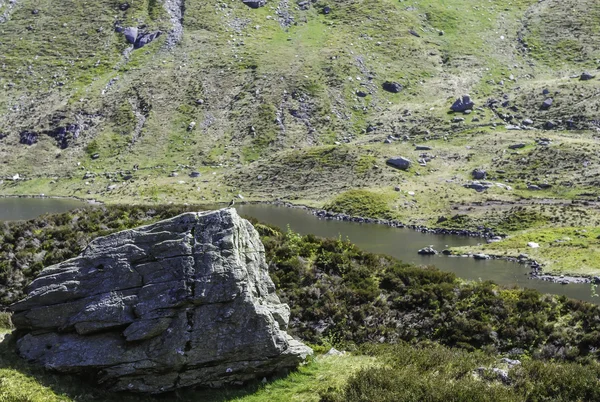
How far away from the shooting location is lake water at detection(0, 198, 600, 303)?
44.8 m

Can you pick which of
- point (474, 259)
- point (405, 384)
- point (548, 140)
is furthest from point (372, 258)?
point (548, 140)

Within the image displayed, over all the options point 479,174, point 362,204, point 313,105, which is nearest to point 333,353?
point 362,204

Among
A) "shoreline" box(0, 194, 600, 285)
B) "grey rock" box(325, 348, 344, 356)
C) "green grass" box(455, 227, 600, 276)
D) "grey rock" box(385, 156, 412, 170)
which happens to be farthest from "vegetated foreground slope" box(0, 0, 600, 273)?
"grey rock" box(325, 348, 344, 356)

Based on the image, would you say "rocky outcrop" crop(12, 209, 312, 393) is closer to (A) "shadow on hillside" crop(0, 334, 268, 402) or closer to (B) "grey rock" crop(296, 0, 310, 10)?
(A) "shadow on hillside" crop(0, 334, 268, 402)

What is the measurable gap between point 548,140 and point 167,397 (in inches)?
3428

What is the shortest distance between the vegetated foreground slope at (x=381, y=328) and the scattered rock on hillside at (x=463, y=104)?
82802 mm

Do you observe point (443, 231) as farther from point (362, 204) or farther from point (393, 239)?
point (362, 204)

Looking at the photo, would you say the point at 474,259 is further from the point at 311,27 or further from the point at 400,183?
the point at 311,27

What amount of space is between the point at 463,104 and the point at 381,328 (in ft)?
299

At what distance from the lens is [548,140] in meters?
87.5

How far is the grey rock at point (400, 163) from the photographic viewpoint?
Answer: 8603 centimetres

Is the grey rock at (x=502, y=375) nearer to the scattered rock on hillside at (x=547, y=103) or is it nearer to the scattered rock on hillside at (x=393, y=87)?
the scattered rock on hillside at (x=547, y=103)

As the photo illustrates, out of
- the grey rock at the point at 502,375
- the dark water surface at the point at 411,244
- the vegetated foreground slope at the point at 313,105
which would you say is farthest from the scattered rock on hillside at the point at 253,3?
the grey rock at the point at 502,375

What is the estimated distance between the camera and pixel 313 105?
10900cm
